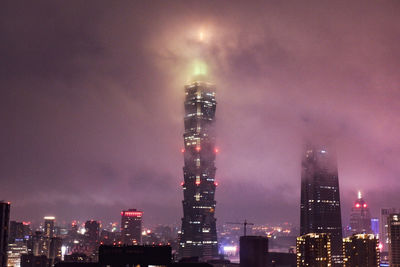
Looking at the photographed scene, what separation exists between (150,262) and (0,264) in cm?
6386

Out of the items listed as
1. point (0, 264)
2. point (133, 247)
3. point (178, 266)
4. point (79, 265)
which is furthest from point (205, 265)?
point (0, 264)

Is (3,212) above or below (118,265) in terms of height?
above

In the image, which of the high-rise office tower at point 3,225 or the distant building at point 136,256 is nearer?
the distant building at point 136,256

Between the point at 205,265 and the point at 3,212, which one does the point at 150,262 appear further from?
the point at 3,212

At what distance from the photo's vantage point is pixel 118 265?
86.9 m

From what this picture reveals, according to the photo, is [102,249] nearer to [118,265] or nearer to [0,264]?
[118,265]

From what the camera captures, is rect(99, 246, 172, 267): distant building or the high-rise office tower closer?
rect(99, 246, 172, 267): distant building

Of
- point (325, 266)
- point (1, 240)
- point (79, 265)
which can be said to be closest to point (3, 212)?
point (1, 240)

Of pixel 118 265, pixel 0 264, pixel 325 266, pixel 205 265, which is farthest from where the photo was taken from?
pixel 325 266

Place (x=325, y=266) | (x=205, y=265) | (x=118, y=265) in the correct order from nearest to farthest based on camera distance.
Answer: (x=118, y=265), (x=205, y=265), (x=325, y=266)

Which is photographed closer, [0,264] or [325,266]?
[0,264]

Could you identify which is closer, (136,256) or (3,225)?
(136,256)

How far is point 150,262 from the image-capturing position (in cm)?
8706

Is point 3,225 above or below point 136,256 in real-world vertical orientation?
above
